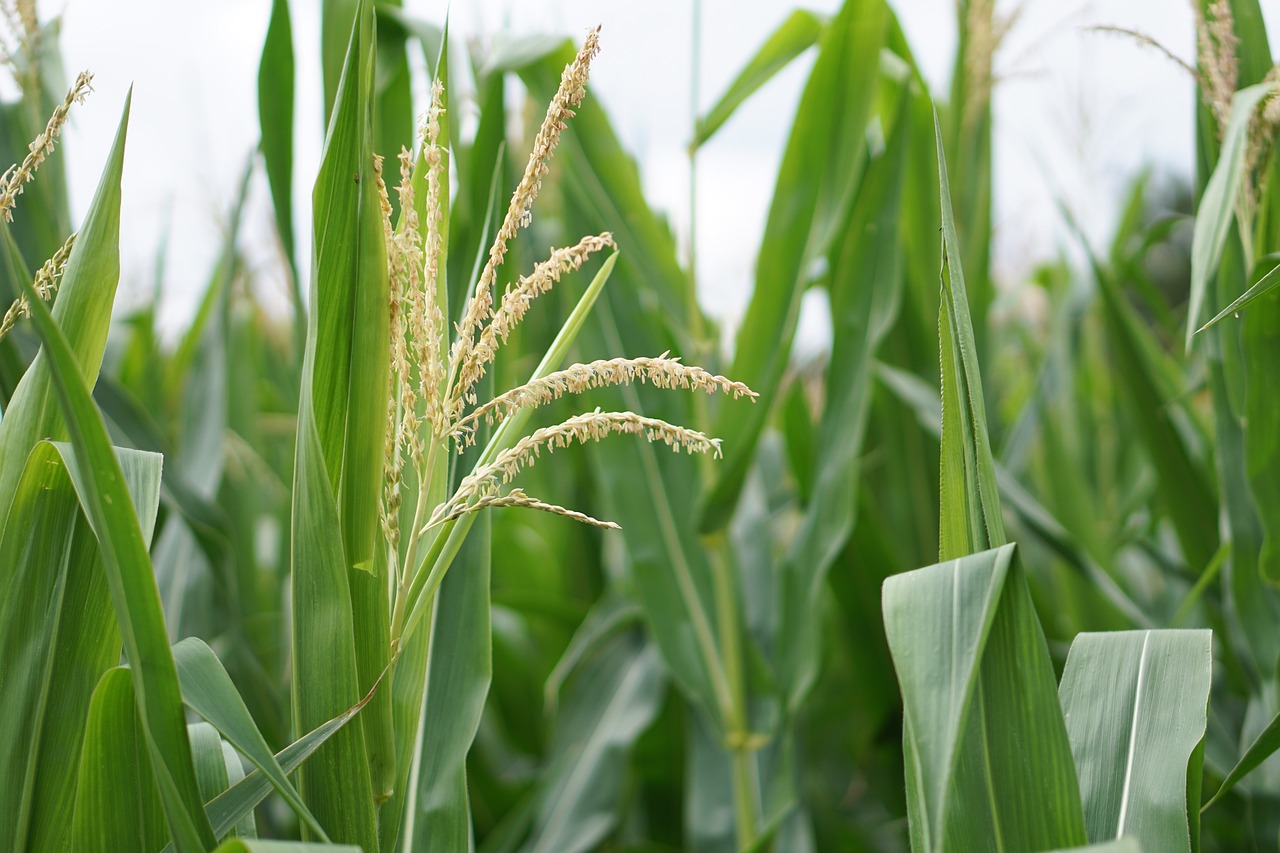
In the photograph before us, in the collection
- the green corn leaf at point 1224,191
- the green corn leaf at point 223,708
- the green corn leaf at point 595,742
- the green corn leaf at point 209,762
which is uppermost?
the green corn leaf at point 1224,191

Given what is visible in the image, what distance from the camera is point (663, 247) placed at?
3.88 feet

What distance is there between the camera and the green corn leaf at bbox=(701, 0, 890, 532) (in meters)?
1.08

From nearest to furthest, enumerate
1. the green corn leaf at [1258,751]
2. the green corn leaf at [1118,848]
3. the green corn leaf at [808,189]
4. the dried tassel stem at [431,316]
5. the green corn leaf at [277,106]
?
the green corn leaf at [1118,848]
the dried tassel stem at [431,316]
the green corn leaf at [1258,751]
the green corn leaf at [277,106]
the green corn leaf at [808,189]

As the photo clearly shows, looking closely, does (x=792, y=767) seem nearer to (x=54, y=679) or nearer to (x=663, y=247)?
(x=663, y=247)

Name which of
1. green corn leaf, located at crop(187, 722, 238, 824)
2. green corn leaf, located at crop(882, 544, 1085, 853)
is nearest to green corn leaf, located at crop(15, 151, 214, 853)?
→ green corn leaf, located at crop(187, 722, 238, 824)

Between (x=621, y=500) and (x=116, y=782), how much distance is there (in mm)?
709

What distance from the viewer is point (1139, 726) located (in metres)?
0.57

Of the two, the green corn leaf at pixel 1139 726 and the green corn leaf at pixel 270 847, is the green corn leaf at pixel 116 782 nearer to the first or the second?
the green corn leaf at pixel 270 847

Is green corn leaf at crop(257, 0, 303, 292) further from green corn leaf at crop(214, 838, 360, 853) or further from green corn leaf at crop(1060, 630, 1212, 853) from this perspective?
green corn leaf at crop(1060, 630, 1212, 853)

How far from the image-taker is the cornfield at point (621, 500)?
483 mm

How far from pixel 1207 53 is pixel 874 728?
1.02 metres

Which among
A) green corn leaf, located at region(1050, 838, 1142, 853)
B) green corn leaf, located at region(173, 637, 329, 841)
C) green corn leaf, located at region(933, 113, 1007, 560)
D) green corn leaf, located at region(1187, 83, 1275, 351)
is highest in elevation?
green corn leaf, located at region(1187, 83, 1275, 351)

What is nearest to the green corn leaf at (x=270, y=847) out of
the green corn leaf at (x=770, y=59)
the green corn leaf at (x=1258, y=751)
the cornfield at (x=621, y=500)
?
the cornfield at (x=621, y=500)

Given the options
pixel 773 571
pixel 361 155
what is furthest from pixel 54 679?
pixel 773 571
